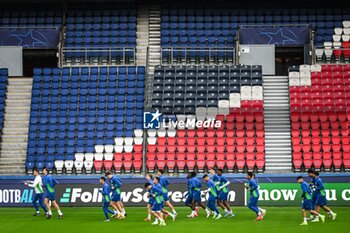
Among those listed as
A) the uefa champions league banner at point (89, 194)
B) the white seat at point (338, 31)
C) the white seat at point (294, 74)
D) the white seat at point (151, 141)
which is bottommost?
the uefa champions league banner at point (89, 194)

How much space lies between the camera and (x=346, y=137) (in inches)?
1382

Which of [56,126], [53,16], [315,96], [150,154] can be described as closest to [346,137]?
[315,96]

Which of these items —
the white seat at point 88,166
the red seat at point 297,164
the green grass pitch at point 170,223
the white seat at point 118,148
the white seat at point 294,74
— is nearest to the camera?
the green grass pitch at point 170,223

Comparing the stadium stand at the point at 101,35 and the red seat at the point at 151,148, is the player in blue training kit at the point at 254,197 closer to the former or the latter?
the red seat at the point at 151,148

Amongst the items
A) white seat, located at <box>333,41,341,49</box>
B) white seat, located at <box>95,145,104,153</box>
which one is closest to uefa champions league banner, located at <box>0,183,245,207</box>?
white seat, located at <box>95,145,104,153</box>

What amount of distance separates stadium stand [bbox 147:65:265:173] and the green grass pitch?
19.4 feet

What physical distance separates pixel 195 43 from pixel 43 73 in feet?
27.2

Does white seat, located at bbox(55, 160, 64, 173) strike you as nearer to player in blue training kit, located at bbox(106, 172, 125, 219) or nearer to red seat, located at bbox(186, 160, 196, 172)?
red seat, located at bbox(186, 160, 196, 172)

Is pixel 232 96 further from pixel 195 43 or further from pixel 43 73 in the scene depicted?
pixel 43 73

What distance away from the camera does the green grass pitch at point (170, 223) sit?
22.0 meters

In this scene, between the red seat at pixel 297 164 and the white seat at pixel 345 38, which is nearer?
the red seat at pixel 297 164

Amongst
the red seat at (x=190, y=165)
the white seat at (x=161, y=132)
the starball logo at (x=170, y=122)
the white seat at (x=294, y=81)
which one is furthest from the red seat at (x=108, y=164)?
the white seat at (x=294, y=81)

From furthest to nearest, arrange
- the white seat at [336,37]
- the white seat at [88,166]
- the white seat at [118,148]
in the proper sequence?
the white seat at [336,37] < the white seat at [118,148] < the white seat at [88,166]

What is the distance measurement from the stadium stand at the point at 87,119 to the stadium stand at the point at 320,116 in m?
7.54
